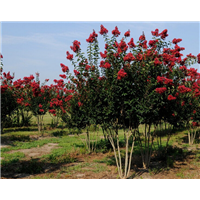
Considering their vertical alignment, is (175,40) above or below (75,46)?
above

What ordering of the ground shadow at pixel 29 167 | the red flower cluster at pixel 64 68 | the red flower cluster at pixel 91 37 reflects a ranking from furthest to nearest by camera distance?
the red flower cluster at pixel 64 68
the ground shadow at pixel 29 167
the red flower cluster at pixel 91 37

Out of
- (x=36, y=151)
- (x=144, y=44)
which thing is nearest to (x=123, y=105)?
(x=144, y=44)

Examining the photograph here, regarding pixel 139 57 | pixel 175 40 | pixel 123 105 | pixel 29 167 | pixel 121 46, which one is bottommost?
→ pixel 29 167

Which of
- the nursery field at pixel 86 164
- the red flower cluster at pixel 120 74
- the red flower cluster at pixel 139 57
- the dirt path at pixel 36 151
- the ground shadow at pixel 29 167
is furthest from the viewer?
the dirt path at pixel 36 151

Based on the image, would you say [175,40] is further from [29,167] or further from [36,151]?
[36,151]

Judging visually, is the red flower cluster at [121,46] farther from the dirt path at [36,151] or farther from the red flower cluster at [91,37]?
the dirt path at [36,151]

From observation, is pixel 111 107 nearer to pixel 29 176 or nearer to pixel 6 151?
pixel 29 176

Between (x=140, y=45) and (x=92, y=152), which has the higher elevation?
(x=140, y=45)

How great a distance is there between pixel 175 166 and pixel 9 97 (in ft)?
23.5

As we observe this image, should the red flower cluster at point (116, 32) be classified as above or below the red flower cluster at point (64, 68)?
above

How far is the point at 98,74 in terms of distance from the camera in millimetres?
6168

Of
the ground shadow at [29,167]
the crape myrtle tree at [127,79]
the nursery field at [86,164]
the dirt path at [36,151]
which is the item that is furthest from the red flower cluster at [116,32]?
the dirt path at [36,151]
